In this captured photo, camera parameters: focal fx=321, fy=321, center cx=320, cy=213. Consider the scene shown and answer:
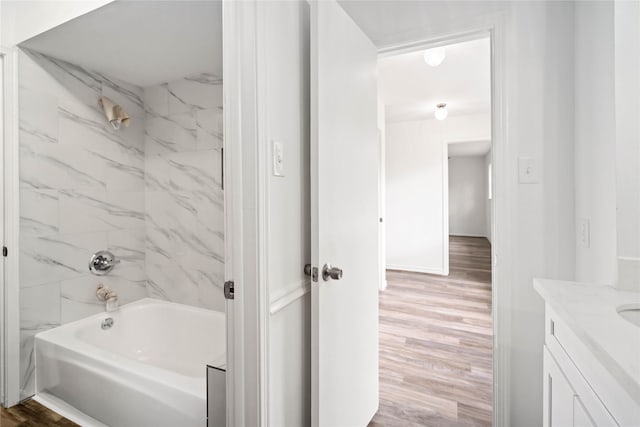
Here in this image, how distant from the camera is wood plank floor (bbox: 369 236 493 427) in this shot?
72.0 inches

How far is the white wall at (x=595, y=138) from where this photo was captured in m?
1.14

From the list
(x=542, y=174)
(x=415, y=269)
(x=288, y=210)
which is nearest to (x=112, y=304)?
(x=288, y=210)

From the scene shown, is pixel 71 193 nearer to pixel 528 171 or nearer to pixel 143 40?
pixel 143 40

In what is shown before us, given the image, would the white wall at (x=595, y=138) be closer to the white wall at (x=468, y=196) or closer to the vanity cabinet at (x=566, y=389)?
the vanity cabinet at (x=566, y=389)

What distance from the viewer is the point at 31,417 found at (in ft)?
5.90

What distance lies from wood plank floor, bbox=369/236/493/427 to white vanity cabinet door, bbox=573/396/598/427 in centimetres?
120

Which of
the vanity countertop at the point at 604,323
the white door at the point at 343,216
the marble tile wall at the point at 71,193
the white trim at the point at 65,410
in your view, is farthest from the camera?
the marble tile wall at the point at 71,193

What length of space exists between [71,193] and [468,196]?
377 inches

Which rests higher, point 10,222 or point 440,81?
point 440,81

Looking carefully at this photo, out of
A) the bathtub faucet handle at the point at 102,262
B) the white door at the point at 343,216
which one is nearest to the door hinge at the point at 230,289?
the white door at the point at 343,216

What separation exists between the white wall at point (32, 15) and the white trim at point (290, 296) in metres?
1.65

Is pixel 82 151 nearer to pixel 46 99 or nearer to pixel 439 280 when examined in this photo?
pixel 46 99

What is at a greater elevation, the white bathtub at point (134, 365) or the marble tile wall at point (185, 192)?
the marble tile wall at point (185, 192)

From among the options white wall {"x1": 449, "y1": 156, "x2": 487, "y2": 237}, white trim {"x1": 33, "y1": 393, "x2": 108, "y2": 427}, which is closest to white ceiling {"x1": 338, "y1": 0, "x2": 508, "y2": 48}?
white trim {"x1": 33, "y1": 393, "x2": 108, "y2": 427}
